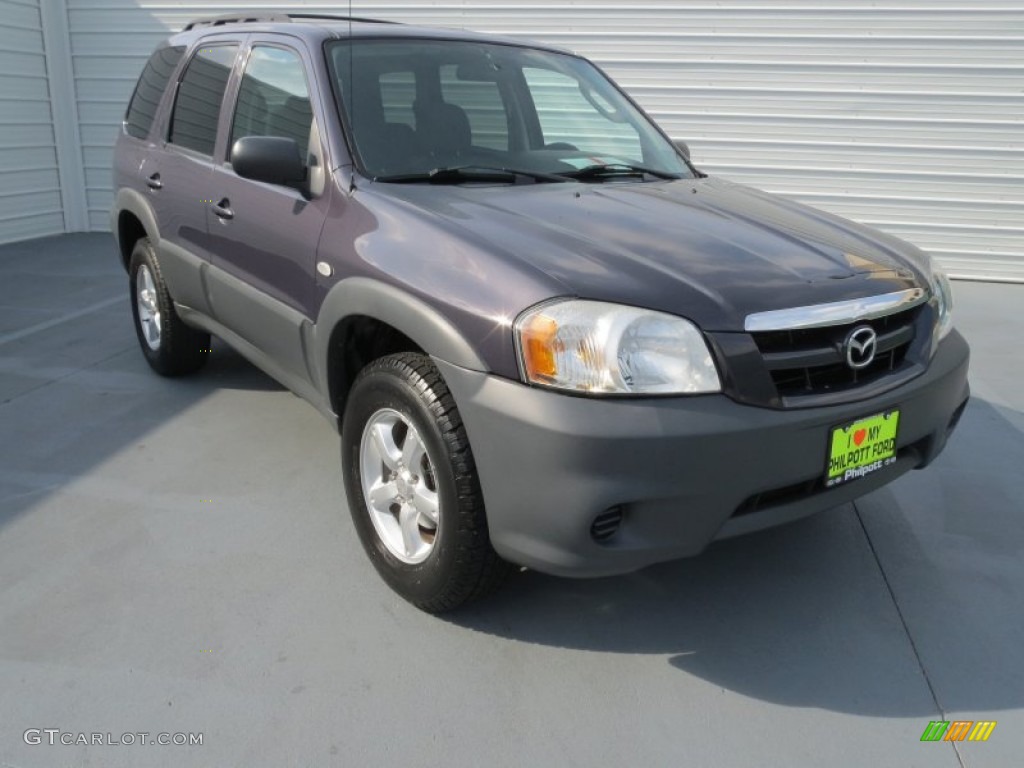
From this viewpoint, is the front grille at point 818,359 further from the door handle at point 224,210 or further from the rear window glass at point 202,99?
the rear window glass at point 202,99

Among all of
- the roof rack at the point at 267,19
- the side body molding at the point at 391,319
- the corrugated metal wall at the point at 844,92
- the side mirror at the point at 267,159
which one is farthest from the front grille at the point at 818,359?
the corrugated metal wall at the point at 844,92

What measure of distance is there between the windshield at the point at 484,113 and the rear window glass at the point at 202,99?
834 millimetres

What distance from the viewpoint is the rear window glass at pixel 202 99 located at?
389 cm

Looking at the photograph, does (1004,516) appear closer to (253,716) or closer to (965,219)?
(253,716)

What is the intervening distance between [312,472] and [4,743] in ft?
5.51

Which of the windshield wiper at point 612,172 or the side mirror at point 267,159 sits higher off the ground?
the side mirror at point 267,159

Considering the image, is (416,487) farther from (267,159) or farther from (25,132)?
(25,132)

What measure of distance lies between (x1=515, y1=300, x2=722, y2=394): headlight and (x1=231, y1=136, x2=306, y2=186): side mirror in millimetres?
1177

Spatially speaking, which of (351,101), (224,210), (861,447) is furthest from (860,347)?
(224,210)

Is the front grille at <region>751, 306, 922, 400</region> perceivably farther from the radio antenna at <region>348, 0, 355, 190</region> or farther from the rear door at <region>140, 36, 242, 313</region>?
the rear door at <region>140, 36, 242, 313</region>

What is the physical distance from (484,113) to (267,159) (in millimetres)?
926

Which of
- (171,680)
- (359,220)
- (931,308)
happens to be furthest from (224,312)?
(931,308)

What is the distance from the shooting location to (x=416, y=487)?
8.71 ft

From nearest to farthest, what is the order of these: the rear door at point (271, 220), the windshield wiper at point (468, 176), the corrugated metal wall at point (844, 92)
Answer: the windshield wiper at point (468, 176), the rear door at point (271, 220), the corrugated metal wall at point (844, 92)
